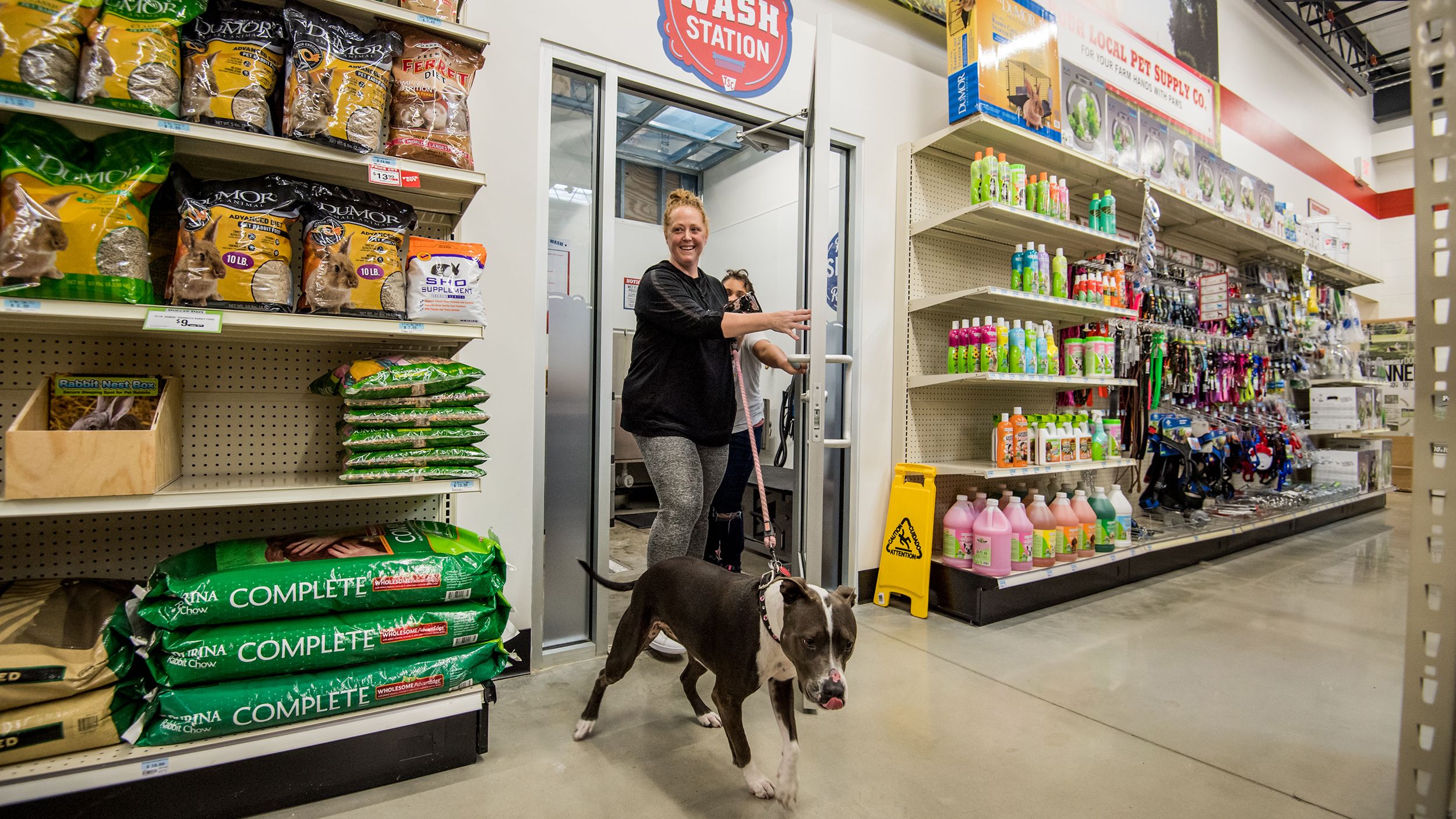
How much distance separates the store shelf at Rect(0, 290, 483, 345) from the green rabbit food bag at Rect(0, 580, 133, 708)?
625 mm

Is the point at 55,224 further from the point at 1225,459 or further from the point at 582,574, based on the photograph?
the point at 1225,459

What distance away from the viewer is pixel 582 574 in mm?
2648

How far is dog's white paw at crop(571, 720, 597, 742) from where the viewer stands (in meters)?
1.93

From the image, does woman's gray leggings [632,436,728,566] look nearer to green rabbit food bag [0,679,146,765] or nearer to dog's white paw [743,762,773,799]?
dog's white paw [743,762,773,799]

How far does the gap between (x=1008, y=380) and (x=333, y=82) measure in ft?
9.46

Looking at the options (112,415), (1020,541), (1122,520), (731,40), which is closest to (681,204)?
(731,40)

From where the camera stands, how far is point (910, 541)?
3.29m

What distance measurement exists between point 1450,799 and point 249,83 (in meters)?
3.05

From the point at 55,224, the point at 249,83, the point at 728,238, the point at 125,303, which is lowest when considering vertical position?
the point at 125,303

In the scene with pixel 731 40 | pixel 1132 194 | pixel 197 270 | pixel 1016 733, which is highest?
pixel 731 40

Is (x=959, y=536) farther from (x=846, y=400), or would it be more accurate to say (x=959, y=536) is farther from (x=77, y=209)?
(x=77, y=209)

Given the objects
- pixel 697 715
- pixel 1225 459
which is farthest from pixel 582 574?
pixel 1225 459

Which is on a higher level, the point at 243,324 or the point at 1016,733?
the point at 243,324

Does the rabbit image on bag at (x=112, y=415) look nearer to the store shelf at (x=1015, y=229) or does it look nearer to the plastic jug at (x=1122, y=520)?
the store shelf at (x=1015, y=229)
